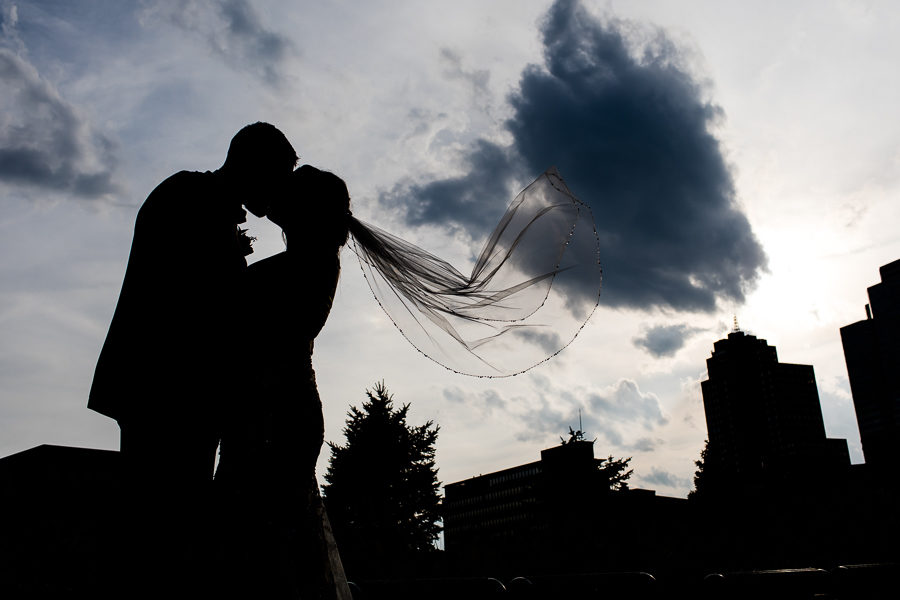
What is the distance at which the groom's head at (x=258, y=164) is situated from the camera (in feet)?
6.91

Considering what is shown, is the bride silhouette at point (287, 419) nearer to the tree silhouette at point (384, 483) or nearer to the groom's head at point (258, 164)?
the groom's head at point (258, 164)

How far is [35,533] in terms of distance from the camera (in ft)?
24.2

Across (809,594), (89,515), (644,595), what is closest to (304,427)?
(644,595)

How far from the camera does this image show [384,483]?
3130 centimetres

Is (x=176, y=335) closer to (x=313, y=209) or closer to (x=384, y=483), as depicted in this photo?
(x=313, y=209)

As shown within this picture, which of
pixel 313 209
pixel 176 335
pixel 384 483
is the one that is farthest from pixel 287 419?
pixel 384 483

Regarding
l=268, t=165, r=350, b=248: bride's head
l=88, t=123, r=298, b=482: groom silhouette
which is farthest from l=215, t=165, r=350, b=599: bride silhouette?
l=88, t=123, r=298, b=482: groom silhouette

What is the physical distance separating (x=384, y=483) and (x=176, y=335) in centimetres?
3112

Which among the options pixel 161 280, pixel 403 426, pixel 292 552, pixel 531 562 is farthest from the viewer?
pixel 403 426

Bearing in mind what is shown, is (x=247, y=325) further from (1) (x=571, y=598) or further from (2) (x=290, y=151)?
(1) (x=571, y=598)

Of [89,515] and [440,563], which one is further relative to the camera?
[440,563]

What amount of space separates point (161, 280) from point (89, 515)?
7.40m

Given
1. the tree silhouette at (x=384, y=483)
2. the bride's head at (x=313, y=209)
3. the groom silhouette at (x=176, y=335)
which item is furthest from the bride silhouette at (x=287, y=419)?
the tree silhouette at (x=384, y=483)

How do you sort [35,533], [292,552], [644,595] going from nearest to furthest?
[292,552]
[644,595]
[35,533]
